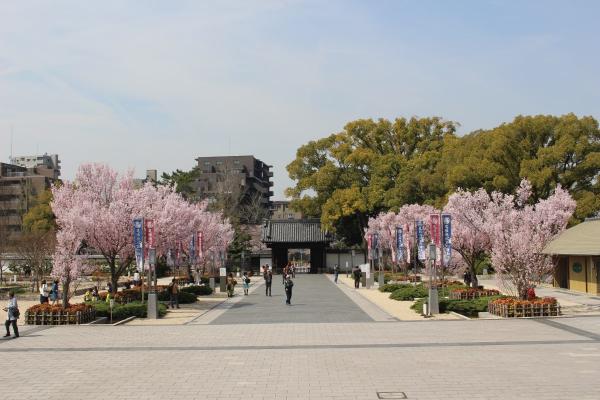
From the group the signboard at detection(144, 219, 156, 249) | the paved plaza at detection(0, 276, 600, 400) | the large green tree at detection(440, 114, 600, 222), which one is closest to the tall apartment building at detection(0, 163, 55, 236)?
the large green tree at detection(440, 114, 600, 222)

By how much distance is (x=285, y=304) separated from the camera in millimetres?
32812

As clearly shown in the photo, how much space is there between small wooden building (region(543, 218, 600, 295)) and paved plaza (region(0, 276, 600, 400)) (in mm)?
13078

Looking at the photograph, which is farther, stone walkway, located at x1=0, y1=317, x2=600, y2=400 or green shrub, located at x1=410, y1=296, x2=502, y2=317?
green shrub, located at x1=410, y1=296, x2=502, y2=317

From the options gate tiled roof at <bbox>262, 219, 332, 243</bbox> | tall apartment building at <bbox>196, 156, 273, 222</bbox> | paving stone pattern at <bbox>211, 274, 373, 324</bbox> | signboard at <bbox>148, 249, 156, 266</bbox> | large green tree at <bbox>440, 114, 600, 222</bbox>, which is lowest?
paving stone pattern at <bbox>211, 274, 373, 324</bbox>

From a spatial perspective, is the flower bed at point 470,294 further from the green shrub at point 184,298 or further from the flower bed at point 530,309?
the green shrub at point 184,298

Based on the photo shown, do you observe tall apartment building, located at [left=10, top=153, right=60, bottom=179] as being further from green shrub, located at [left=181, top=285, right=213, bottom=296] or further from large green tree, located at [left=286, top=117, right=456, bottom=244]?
green shrub, located at [left=181, top=285, right=213, bottom=296]

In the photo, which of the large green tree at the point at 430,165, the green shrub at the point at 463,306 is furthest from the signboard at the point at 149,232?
the large green tree at the point at 430,165

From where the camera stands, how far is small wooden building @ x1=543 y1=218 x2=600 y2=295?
35.0 m

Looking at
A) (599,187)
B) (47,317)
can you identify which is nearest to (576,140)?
(599,187)

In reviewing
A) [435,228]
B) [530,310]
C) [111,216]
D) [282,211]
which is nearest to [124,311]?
[111,216]

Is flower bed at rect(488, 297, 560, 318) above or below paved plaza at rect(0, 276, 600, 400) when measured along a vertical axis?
above

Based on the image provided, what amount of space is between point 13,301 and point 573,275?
3179cm

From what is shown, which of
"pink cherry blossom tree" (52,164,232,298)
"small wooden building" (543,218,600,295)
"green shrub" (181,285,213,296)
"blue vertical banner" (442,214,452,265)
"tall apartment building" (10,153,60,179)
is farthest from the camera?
"tall apartment building" (10,153,60,179)

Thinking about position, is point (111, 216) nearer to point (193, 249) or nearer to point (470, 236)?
point (193, 249)
